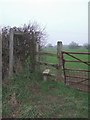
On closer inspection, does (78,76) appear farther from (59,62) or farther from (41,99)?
(41,99)

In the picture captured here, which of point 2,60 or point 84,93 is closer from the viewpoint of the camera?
point 84,93

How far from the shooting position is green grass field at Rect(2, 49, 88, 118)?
19.5 ft

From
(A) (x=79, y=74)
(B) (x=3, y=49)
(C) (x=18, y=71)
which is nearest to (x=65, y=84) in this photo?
(A) (x=79, y=74)

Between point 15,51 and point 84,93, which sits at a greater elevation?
point 15,51

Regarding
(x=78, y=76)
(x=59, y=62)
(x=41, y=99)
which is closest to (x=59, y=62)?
(x=59, y=62)

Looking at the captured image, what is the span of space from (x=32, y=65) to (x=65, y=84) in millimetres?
2101

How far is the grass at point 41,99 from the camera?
5934 millimetres

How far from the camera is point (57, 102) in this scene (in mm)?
6645

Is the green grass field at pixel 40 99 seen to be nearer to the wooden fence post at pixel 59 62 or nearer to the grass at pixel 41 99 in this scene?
the grass at pixel 41 99

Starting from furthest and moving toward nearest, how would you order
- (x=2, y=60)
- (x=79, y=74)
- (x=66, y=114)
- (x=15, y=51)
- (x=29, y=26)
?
(x=29, y=26)
(x=15, y=51)
(x=2, y=60)
(x=79, y=74)
(x=66, y=114)

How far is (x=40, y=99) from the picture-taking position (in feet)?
22.5

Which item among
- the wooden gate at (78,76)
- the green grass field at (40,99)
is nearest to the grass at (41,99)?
the green grass field at (40,99)

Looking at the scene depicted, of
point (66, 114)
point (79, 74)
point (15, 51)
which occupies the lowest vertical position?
point (66, 114)

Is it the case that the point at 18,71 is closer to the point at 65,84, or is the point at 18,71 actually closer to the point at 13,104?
the point at 65,84
